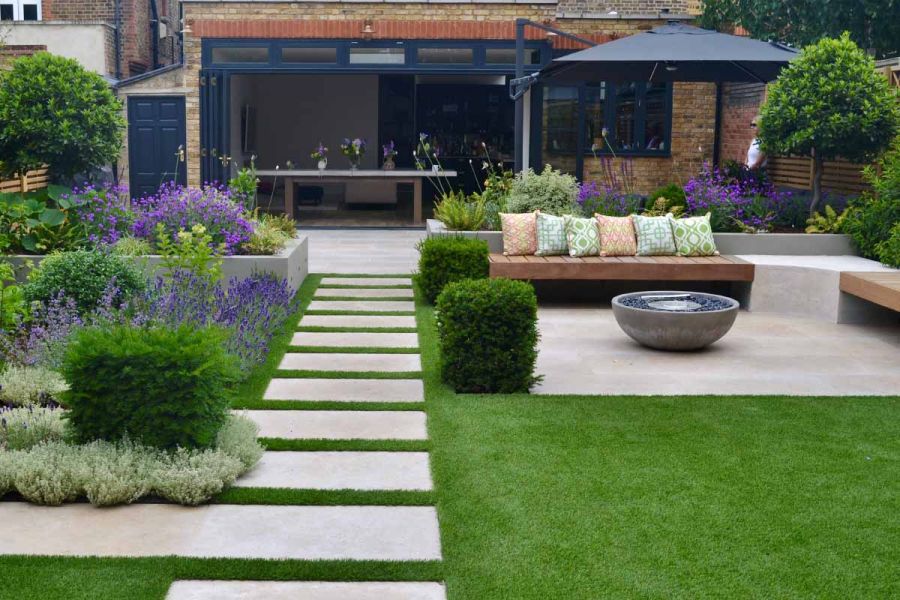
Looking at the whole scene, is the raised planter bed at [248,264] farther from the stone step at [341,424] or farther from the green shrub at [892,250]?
the green shrub at [892,250]

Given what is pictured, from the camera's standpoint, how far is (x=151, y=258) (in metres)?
9.10

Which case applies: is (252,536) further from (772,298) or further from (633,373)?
(772,298)

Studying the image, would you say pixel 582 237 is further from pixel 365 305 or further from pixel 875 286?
pixel 875 286

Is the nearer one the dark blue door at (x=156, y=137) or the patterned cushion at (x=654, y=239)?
the patterned cushion at (x=654, y=239)

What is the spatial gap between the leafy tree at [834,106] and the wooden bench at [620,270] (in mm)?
1814

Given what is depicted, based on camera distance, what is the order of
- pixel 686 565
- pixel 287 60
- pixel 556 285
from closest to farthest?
1. pixel 686 565
2. pixel 556 285
3. pixel 287 60

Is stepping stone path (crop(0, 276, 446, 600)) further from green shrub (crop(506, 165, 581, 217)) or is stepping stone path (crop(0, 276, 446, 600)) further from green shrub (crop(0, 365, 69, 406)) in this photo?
green shrub (crop(506, 165, 581, 217))

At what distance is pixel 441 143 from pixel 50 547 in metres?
17.9

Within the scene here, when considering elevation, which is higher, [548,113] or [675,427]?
[548,113]

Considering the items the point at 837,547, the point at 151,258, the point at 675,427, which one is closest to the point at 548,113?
the point at 151,258

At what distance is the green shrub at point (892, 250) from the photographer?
9266mm

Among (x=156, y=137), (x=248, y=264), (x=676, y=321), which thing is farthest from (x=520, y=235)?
(x=156, y=137)

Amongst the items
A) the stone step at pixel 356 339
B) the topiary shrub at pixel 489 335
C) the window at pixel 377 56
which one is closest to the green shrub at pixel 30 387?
the stone step at pixel 356 339

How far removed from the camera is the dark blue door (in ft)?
56.0
